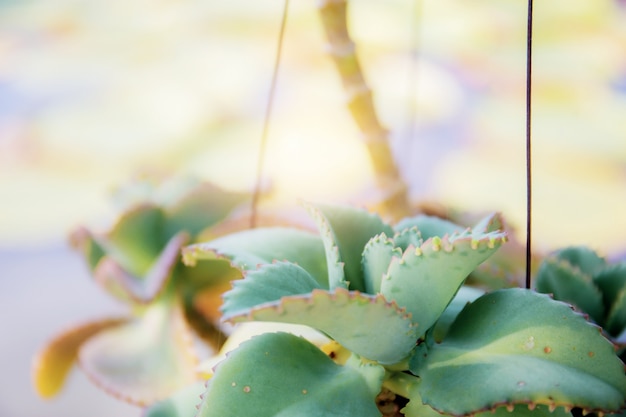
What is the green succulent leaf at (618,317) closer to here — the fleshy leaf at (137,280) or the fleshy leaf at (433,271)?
the fleshy leaf at (433,271)

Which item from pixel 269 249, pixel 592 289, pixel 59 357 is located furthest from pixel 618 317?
pixel 59 357

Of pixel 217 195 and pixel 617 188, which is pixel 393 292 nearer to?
pixel 217 195

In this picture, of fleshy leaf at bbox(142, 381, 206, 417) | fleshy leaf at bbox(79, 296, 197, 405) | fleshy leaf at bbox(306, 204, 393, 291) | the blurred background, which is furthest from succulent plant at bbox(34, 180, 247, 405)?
the blurred background

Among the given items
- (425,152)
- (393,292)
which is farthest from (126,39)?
(393,292)

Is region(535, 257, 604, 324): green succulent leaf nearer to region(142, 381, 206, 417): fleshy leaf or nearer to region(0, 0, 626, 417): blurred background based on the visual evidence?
region(142, 381, 206, 417): fleshy leaf

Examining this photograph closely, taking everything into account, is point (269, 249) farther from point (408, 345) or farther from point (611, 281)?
point (611, 281)

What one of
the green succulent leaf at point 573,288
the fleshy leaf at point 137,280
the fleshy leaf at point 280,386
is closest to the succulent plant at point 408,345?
the fleshy leaf at point 280,386
